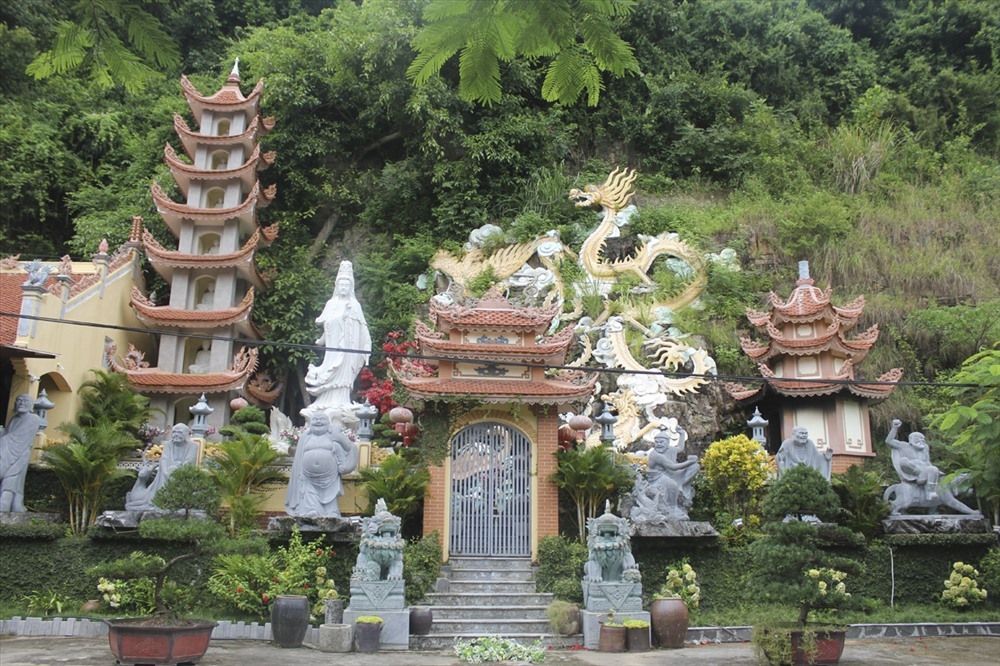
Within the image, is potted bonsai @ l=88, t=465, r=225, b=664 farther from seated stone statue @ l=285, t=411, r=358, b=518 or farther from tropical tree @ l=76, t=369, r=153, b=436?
tropical tree @ l=76, t=369, r=153, b=436

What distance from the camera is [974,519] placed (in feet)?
37.4

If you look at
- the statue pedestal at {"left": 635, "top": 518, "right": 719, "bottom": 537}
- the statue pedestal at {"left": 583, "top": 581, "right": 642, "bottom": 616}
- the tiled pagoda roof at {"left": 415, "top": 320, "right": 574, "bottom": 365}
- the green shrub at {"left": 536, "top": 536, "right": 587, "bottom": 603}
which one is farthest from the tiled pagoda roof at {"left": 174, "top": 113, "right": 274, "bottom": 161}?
the statue pedestal at {"left": 583, "top": 581, "right": 642, "bottom": 616}

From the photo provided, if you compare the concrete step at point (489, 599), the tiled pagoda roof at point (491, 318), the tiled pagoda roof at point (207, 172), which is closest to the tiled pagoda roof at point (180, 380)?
the tiled pagoda roof at point (207, 172)

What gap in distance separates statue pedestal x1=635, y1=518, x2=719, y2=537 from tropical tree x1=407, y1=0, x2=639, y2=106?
8782 millimetres

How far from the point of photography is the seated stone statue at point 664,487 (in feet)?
37.0

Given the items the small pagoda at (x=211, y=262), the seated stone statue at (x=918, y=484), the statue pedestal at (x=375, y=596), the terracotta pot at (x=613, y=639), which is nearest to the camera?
the terracotta pot at (x=613, y=639)

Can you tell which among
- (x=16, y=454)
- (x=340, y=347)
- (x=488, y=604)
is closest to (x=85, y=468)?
(x=16, y=454)

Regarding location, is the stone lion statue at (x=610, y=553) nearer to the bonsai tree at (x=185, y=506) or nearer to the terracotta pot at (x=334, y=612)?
the terracotta pot at (x=334, y=612)

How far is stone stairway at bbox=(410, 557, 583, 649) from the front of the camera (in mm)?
9438

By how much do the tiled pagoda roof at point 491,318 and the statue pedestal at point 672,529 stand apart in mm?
3411

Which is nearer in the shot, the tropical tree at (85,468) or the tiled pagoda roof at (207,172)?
the tropical tree at (85,468)

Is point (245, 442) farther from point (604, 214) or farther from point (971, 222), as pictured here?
point (971, 222)

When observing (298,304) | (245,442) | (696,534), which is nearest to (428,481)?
(245,442)

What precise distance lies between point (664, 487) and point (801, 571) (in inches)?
132
